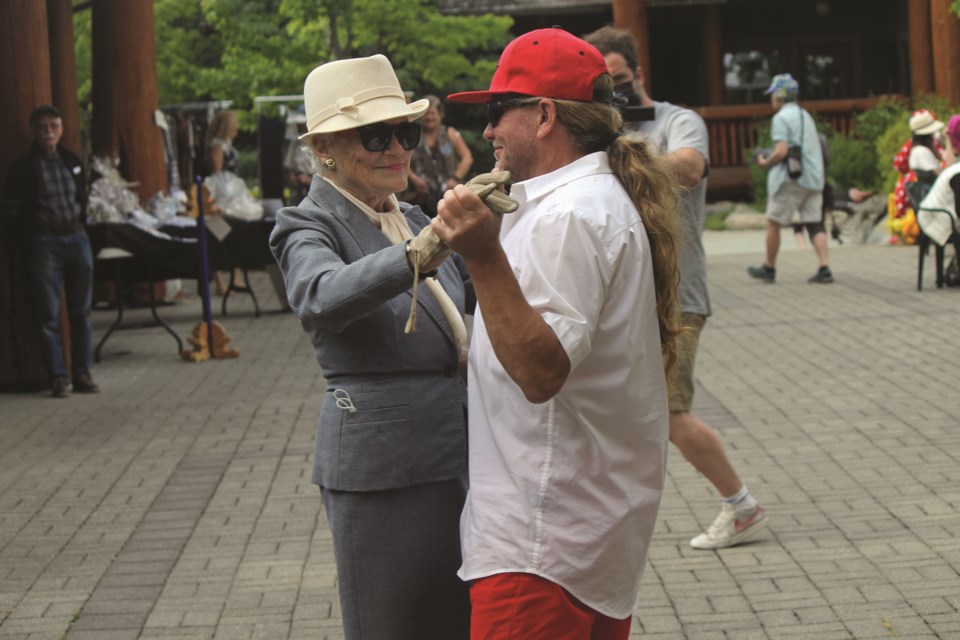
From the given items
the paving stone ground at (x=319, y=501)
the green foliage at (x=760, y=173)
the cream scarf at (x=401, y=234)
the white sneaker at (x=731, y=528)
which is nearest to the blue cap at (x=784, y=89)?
the paving stone ground at (x=319, y=501)

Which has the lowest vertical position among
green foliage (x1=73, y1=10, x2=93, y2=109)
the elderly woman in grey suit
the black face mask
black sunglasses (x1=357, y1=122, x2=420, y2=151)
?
the elderly woman in grey suit

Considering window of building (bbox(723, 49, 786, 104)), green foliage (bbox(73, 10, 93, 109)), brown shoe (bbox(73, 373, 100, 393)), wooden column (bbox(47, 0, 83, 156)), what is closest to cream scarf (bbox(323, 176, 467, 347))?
brown shoe (bbox(73, 373, 100, 393))

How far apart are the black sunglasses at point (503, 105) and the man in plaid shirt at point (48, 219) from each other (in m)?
8.27

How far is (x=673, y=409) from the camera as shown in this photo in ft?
19.4

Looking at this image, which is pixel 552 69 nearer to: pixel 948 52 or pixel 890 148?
pixel 890 148

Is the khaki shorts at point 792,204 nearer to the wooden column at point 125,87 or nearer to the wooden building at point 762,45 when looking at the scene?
the wooden column at point 125,87

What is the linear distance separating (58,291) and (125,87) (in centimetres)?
547

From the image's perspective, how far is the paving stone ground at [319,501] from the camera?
539cm

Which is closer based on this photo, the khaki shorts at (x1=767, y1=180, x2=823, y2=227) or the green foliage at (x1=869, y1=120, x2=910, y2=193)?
the khaki shorts at (x1=767, y1=180, x2=823, y2=227)

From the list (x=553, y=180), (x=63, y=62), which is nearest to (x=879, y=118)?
(x=63, y=62)

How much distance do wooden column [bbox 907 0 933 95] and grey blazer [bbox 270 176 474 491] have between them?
909 inches

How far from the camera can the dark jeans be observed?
10758 millimetres

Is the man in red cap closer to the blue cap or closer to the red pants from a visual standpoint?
the red pants

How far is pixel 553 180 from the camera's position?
292 centimetres
